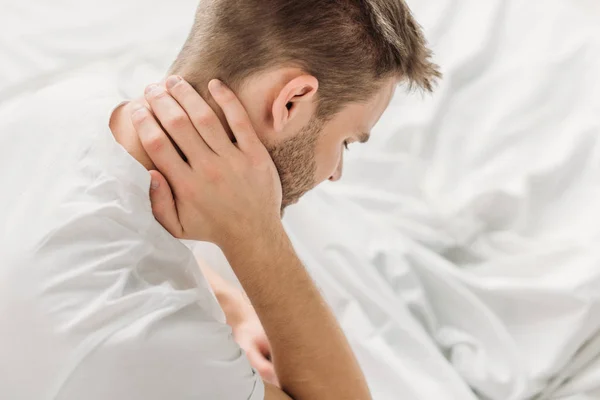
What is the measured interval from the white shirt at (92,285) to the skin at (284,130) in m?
0.03

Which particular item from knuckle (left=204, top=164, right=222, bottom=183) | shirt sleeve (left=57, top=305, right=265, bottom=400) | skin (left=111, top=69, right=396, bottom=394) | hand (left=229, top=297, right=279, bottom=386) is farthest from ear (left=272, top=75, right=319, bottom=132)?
hand (left=229, top=297, right=279, bottom=386)

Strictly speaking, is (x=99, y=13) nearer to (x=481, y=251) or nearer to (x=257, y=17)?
(x=257, y=17)

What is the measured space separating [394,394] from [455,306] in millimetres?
217

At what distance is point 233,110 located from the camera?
0.93 m

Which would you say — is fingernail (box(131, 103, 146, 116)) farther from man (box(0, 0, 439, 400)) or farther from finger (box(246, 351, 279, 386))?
finger (box(246, 351, 279, 386))

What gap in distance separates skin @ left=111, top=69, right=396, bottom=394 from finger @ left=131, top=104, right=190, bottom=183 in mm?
12

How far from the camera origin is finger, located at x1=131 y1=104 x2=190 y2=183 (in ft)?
2.96

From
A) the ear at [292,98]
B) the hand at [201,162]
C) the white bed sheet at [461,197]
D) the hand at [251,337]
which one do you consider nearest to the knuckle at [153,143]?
the hand at [201,162]

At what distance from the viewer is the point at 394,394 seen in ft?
3.80

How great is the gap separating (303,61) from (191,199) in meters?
0.24

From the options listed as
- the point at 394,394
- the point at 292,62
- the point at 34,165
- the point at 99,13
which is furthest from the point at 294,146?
the point at 99,13

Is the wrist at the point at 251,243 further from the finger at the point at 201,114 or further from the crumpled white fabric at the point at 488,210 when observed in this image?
the crumpled white fabric at the point at 488,210

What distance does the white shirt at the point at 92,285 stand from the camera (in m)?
0.77

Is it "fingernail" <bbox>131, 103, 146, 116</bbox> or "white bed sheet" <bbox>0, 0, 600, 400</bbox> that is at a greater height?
"fingernail" <bbox>131, 103, 146, 116</bbox>
